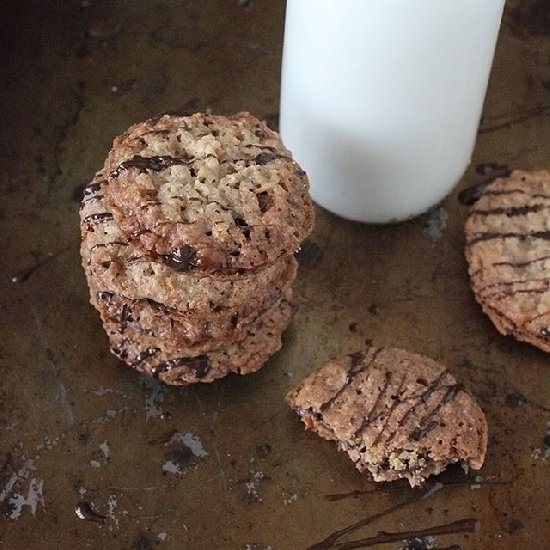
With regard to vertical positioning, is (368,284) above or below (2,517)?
above

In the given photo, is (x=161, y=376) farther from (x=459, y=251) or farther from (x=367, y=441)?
(x=459, y=251)

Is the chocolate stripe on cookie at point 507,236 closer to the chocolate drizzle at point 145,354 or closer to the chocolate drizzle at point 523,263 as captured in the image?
the chocolate drizzle at point 523,263

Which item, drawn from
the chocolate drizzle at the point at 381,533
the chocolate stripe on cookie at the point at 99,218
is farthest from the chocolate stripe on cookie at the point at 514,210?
the chocolate stripe on cookie at the point at 99,218

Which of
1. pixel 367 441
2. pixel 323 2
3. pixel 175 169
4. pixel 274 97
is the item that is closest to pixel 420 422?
pixel 367 441

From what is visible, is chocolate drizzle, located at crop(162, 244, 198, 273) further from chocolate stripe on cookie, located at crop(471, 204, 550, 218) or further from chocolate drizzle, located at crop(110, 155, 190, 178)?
chocolate stripe on cookie, located at crop(471, 204, 550, 218)

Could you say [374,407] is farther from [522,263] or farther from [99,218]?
[99,218]

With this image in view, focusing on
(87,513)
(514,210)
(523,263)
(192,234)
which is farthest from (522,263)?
(87,513)

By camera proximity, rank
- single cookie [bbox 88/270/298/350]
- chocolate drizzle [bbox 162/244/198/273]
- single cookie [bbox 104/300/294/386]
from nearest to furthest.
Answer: chocolate drizzle [bbox 162/244/198/273] → single cookie [bbox 88/270/298/350] → single cookie [bbox 104/300/294/386]

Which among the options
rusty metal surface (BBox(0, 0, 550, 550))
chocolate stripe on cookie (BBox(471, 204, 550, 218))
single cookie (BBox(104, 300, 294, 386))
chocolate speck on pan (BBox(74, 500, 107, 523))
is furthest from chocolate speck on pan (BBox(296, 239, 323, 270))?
chocolate speck on pan (BBox(74, 500, 107, 523))
